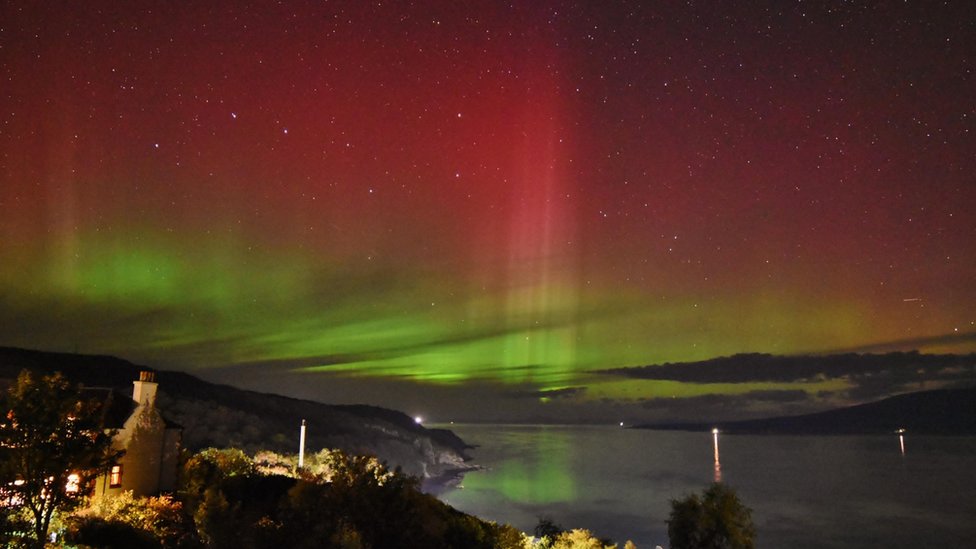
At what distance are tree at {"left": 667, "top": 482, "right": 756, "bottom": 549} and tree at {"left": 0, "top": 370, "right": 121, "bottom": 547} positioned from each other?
31.3 metres

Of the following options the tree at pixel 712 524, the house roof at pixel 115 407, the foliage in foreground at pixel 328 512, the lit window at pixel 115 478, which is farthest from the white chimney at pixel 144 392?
the tree at pixel 712 524

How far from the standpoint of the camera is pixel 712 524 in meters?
36.9

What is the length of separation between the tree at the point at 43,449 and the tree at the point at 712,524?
3132 centimetres

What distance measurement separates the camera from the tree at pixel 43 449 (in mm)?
16172

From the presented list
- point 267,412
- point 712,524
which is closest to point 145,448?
point 712,524

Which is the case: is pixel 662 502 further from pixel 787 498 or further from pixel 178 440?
pixel 178 440

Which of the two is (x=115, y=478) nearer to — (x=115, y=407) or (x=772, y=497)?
(x=115, y=407)

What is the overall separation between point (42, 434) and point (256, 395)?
142315mm

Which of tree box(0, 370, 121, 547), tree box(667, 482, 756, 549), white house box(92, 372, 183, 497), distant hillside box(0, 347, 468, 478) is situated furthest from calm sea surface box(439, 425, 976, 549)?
tree box(0, 370, 121, 547)

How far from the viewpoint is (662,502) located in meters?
116

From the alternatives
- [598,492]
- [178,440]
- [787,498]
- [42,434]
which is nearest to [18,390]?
[42,434]

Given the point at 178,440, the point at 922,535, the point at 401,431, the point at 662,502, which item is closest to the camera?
the point at 178,440

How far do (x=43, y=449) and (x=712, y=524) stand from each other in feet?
109

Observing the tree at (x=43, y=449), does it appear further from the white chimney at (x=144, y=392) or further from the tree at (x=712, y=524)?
the tree at (x=712, y=524)
